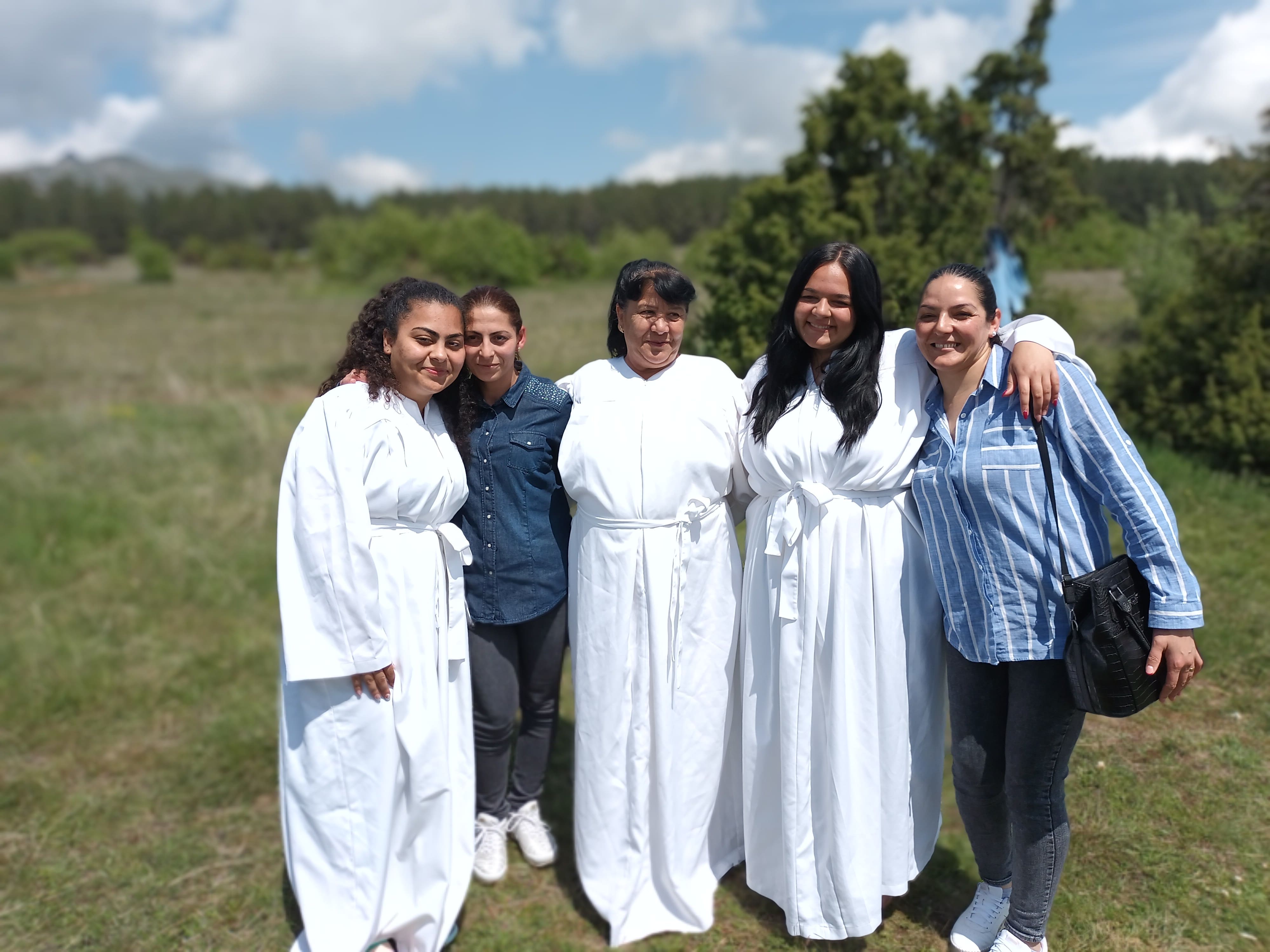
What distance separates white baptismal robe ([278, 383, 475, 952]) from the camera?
2.49m

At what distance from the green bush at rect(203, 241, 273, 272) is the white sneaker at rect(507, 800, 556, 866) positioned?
2806 inches

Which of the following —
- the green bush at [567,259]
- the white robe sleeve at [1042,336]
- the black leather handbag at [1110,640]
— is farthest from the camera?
the green bush at [567,259]

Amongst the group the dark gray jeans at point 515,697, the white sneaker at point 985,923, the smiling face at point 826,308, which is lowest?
the white sneaker at point 985,923

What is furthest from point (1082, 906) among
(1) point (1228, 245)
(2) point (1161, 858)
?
(1) point (1228, 245)

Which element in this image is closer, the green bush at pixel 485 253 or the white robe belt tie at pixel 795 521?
the white robe belt tie at pixel 795 521

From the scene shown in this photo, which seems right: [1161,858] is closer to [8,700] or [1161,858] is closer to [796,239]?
[796,239]

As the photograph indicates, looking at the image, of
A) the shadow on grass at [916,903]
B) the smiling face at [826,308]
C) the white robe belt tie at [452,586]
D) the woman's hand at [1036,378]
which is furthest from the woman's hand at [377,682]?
the woman's hand at [1036,378]

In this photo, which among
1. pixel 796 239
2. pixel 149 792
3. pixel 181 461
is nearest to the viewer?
pixel 149 792

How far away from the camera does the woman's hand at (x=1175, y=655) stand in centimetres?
211

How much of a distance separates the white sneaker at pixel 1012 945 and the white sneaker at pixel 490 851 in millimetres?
1724

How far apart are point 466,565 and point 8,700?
4.25 meters

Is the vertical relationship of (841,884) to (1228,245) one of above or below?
below

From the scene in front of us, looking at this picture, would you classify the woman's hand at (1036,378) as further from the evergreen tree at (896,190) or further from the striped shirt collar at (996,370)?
the evergreen tree at (896,190)

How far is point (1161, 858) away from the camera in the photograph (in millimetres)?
2922
